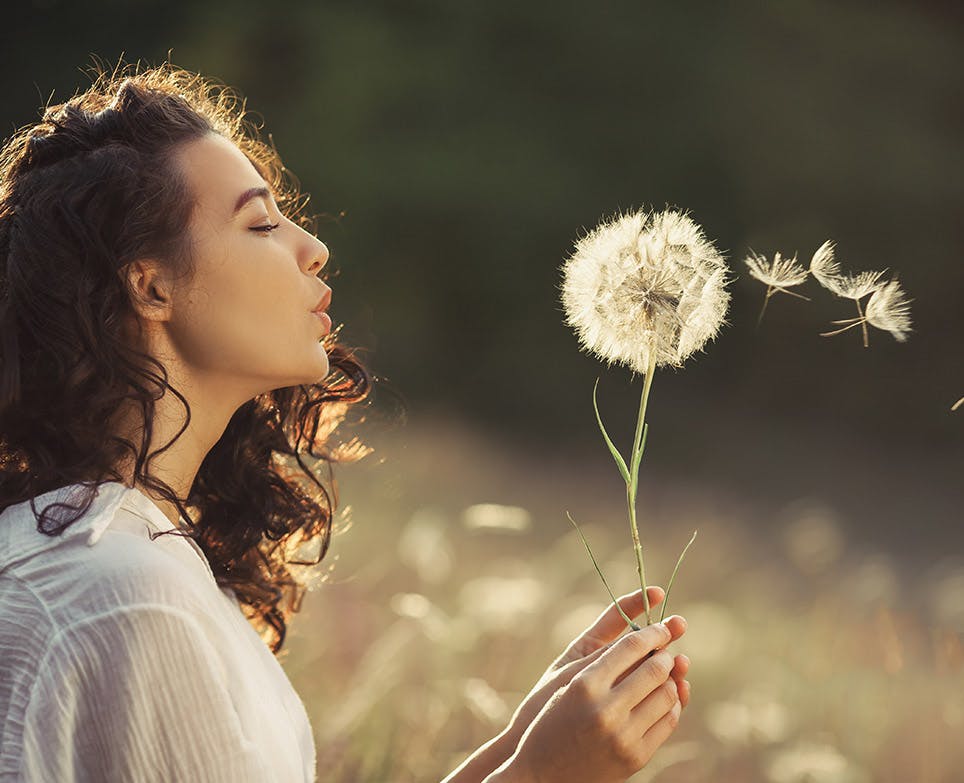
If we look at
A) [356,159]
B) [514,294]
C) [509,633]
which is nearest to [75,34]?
[356,159]

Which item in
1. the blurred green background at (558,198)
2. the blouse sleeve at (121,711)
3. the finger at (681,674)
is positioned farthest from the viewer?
the blurred green background at (558,198)

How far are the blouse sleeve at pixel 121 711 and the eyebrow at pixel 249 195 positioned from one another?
0.78 metres

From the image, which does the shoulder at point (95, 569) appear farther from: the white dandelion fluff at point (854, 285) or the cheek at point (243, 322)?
the white dandelion fluff at point (854, 285)

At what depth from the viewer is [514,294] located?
35.8 feet

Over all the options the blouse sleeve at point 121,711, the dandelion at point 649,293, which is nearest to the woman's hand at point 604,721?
the dandelion at point 649,293

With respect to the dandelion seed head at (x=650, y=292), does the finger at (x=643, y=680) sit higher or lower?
lower

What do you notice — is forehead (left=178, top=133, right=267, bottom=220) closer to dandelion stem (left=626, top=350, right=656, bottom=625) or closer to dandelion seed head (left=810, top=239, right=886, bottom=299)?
dandelion stem (left=626, top=350, right=656, bottom=625)

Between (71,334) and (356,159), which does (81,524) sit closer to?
(71,334)

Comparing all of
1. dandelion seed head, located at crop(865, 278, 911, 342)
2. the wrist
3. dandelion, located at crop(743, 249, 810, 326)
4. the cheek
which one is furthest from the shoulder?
dandelion seed head, located at crop(865, 278, 911, 342)

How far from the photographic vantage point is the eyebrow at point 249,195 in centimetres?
195

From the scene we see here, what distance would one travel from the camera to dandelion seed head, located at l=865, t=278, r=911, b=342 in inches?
75.3

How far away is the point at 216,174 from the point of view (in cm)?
199

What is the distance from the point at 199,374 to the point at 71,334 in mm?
222

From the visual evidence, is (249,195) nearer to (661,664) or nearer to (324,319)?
(324,319)
